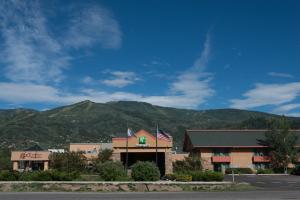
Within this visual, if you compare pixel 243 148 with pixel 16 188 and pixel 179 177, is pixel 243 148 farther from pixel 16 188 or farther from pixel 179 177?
pixel 16 188

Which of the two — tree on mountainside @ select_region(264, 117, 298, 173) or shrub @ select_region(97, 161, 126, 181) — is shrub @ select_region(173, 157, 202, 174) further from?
tree on mountainside @ select_region(264, 117, 298, 173)

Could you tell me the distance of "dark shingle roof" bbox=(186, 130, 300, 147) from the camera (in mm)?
75875

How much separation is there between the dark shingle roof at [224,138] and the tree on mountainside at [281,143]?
345 centimetres

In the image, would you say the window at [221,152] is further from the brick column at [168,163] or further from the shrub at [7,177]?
the shrub at [7,177]

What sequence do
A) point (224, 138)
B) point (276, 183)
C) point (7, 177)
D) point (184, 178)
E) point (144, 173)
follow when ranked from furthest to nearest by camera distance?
point (224, 138), point (276, 183), point (184, 178), point (144, 173), point (7, 177)

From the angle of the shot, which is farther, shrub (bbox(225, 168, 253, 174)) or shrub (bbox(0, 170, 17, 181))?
shrub (bbox(225, 168, 253, 174))

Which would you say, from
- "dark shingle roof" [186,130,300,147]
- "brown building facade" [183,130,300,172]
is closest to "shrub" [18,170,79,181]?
"brown building facade" [183,130,300,172]

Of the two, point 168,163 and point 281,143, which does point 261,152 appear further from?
point 168,163

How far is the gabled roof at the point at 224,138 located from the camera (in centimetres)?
7581

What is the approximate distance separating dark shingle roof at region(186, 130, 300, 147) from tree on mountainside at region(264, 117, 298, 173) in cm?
345

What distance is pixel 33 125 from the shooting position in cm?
19062

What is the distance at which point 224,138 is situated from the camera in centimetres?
7856

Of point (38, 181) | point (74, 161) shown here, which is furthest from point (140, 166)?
point (74, 161)

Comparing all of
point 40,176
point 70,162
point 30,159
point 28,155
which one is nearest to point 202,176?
point 40,176
